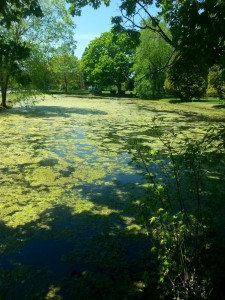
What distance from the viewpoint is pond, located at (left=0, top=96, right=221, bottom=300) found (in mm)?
4262

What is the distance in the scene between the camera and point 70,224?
230 inches

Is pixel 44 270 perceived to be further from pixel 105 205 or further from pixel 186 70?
pixel 186 70

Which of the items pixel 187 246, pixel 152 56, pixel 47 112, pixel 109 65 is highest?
pixel 109 65

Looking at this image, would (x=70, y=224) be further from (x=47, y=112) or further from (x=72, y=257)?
(x=47, y=112)

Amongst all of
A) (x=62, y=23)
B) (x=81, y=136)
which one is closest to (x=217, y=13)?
(x=81, y=136)

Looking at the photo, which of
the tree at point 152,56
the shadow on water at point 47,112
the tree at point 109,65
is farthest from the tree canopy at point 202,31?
the tree at point 109,65

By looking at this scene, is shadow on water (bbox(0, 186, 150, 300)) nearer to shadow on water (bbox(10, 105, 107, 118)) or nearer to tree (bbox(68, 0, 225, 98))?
tree (bbox(68, 0, 225, 98))

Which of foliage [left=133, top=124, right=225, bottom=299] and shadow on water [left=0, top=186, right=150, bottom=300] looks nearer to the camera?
foliage [left=133, top=124, right=225, bottom=299]

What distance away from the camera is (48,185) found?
25.7ft

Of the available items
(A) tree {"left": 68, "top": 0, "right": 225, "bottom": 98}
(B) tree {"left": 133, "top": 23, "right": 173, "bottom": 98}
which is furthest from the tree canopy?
(B) tree {"left": 133, "top": 23, "right": 173, "bottom": 98}

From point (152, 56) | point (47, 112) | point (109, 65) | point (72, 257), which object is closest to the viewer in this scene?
point (72, 257)

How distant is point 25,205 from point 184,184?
A: 377cm

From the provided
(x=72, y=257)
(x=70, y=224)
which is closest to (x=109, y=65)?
(x=70, y=224)

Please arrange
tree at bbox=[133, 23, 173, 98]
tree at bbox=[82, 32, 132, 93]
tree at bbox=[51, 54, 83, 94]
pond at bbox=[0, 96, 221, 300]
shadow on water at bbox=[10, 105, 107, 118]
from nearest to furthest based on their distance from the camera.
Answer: pond at bbox=[0, 96, 221, 300], shadow on water at bbox=[10, 105, 107, 118], tree at bbox=[133, 23, 173, 98], tree at bbox=[82, 32, 132, 93], tree at bbox=[51, 54, 83, 94]
